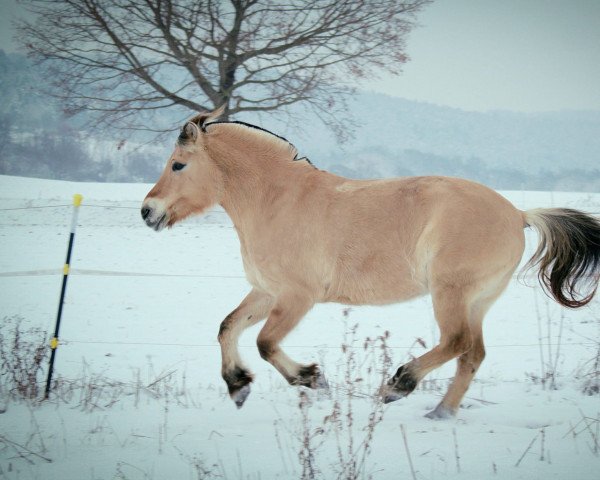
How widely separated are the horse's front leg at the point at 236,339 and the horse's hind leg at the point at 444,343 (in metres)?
1.11

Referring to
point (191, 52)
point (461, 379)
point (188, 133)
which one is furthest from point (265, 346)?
point (191, 52)

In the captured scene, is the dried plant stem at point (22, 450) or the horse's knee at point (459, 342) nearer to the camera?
the dried plant stem at point (22, 450)

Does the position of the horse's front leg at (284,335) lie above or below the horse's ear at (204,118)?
below

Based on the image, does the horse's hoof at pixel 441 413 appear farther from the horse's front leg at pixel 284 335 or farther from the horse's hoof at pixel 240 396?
the horse's hoof at pixel 240 396

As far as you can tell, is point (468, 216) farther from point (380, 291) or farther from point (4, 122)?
point (4, 122)

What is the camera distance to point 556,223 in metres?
4.49

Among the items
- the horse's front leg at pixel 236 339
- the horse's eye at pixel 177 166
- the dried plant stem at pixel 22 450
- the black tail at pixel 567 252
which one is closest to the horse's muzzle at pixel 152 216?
the horse's eye at pixel 177 166

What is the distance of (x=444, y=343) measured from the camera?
397 cm

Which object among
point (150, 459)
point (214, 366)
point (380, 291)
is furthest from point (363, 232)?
point (214, 366)

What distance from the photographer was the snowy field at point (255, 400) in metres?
3.17

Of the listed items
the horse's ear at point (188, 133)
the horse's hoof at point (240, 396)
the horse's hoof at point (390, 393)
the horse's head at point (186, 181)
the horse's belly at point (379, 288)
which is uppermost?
the horse's ear at point (188, 133)

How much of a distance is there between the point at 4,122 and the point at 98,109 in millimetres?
Result: 10575

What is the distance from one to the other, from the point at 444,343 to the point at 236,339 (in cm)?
161

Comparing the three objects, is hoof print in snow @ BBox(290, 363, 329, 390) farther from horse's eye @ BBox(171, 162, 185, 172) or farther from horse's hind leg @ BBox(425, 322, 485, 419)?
horse's eye @ BBox(171, 162, 185, 172)
